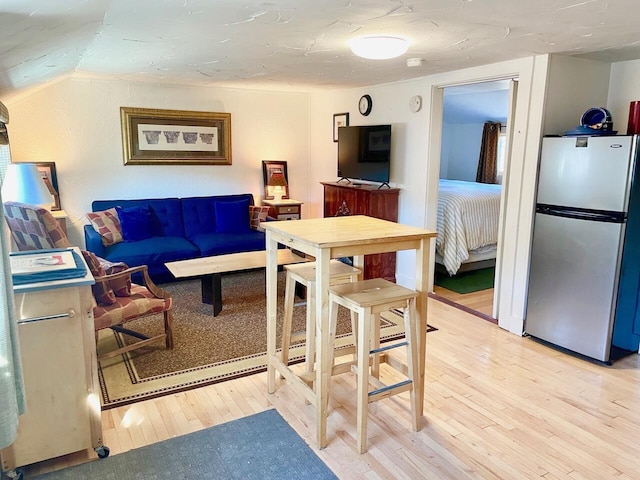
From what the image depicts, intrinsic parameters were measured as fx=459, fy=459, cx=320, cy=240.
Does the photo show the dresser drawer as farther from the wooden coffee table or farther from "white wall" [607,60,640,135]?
"white wall" [607,60,640,135]

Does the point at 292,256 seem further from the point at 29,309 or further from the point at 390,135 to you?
the point at 29,309

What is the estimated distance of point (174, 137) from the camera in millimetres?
5273

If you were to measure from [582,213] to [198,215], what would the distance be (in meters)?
3.83

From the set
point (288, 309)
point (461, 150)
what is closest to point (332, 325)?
point (288, 309)

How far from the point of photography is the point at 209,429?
2332 millimetres

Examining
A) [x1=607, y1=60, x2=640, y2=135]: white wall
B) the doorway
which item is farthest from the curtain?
[x1=607, y1=60, x2=640, y2=135]: white wall

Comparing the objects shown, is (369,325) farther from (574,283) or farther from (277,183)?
(277,183)

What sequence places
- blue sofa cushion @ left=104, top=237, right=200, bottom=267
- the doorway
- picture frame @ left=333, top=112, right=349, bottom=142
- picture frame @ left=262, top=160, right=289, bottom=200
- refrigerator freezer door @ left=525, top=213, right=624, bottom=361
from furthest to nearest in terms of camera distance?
picture frame @ left=262, top=160, right=289, bottom=200, picture frame @ left=333, top=112, right=349, bottom=142, blue sofa cushion @ left=104, top=237, right=200, bottom=267, the doorway, refrigerator freezer door @ left=525, top=213, right=624, bottom=361

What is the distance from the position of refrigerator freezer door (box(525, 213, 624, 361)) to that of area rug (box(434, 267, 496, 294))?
1217 mm

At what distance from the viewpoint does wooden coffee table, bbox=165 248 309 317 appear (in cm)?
373

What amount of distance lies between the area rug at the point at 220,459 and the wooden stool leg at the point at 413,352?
550 millimetres

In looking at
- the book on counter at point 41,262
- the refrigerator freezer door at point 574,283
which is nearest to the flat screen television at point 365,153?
the refrigerator freezer door at point 574,283

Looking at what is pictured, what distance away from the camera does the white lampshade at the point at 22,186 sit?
11.8 ft

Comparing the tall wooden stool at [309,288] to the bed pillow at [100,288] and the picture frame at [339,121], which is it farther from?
the picture frame at [339,121]
